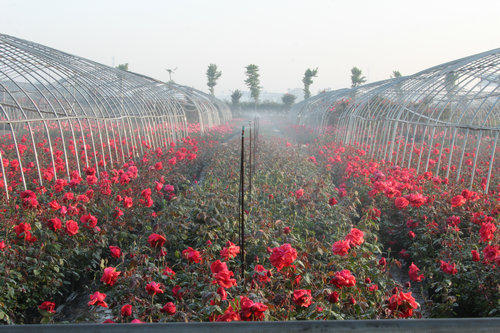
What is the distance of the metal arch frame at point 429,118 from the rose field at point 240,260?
1.76 metres

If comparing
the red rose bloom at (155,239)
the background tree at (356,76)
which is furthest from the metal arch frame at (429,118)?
the background tree at (356,76)

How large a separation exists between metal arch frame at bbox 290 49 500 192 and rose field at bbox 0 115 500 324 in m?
1.76

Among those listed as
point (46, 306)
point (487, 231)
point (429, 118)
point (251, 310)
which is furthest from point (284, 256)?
point (429, 118)

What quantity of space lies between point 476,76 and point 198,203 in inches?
241

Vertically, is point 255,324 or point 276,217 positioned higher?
point 255,324

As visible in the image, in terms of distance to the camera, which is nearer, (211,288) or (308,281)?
(211,288)

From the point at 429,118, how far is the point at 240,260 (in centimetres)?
640

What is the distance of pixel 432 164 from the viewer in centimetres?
859

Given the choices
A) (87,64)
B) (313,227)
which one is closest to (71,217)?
(313,227)

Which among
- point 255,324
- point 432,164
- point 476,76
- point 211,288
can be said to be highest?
point 476,76

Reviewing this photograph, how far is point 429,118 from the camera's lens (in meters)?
8.32

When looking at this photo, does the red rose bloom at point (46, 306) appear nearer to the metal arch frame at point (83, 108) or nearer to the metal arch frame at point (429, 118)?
the metal arch frame at point (83, 108)

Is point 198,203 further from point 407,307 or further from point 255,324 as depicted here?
point 255,324

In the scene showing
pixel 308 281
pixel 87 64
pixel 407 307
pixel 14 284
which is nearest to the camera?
pixel 407 307
